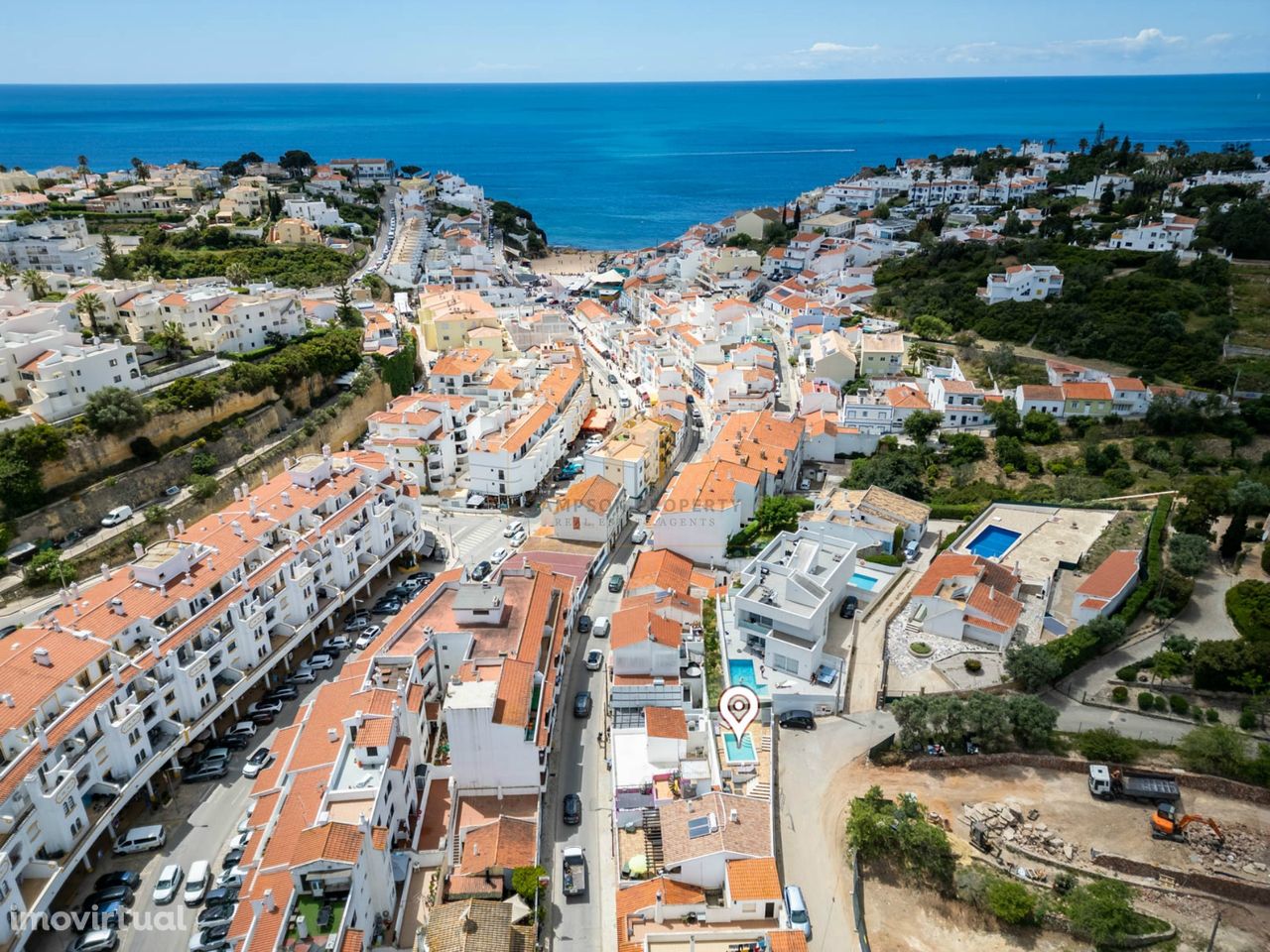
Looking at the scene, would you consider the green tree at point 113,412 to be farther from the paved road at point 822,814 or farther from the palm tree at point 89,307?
the paved road at point 822,814

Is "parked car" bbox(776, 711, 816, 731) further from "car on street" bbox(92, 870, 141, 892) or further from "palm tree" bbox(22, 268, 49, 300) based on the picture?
"palm tree" bbox(22, 268, 49, 300)

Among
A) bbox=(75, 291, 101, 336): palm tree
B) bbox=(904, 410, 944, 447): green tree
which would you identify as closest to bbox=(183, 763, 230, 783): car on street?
bbox=(75, 291, 101, 336): palm tree

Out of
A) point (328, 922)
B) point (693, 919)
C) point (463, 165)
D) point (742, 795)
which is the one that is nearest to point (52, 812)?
point (328, 922)

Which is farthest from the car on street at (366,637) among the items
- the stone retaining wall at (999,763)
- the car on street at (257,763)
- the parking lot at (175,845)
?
the stone retaining wall at (999,763)

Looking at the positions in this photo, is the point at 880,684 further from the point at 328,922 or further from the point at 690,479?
Answer: the point at 328,922

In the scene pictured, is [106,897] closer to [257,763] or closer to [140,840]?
[140,840]

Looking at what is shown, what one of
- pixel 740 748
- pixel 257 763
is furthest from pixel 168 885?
pixel 740 748
